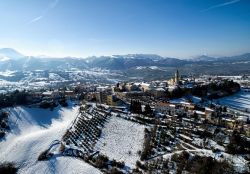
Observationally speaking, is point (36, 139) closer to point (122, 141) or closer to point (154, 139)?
point (122, 141)

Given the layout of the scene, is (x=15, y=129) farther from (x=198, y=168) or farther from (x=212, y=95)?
(x=212, y=95)

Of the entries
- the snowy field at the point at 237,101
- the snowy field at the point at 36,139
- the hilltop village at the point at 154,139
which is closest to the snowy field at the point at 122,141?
the hilltop village at the point at 154,139

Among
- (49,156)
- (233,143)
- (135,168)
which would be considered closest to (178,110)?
(233,143)

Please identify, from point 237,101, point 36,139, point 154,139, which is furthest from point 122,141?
point 237,101

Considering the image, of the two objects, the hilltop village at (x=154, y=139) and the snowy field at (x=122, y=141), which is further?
the snowy field at (x=122, y=141)

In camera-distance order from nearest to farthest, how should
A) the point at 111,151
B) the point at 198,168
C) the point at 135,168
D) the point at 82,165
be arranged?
the point at 198,168
the point at 135,168
the point at 82,165
the point at 111,151

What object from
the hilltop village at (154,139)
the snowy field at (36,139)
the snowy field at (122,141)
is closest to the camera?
the hilltop village at (154,139)

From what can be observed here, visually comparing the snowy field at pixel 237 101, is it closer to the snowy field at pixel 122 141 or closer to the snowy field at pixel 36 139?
the snowy field at pixel 122 141
